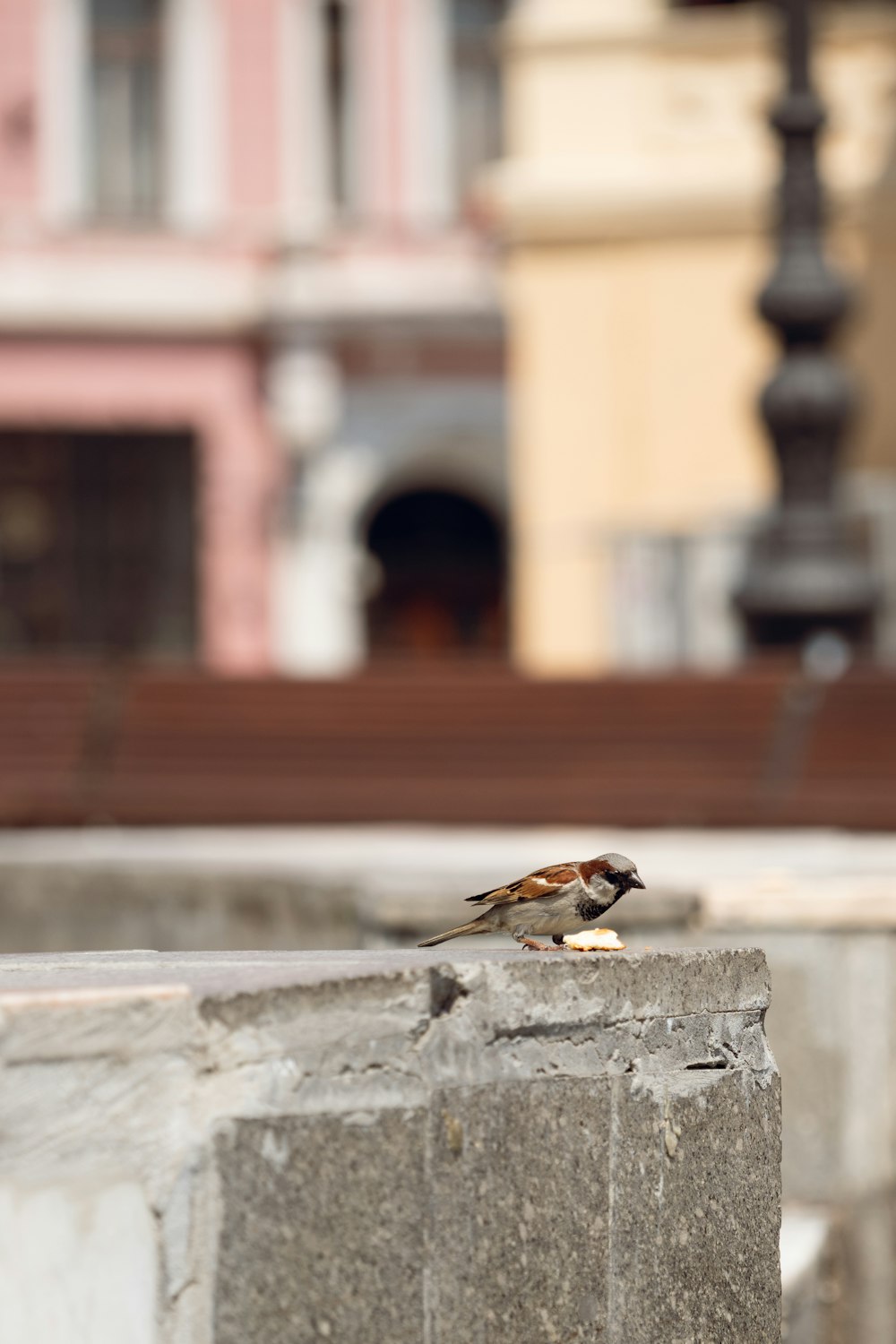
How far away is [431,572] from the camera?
24188mm

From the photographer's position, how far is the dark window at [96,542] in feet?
78.3

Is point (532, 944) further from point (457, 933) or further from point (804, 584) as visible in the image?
point (804, 584)

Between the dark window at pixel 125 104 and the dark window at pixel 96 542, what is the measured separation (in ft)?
7.12

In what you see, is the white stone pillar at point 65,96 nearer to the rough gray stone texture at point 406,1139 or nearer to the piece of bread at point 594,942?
the piece of bread at point 594,942

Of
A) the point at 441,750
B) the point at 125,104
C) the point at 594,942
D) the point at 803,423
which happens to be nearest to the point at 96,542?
the point at 125,104

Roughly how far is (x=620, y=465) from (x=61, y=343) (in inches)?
226

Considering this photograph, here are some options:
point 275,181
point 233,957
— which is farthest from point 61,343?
point 233,957

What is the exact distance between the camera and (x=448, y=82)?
919 inches

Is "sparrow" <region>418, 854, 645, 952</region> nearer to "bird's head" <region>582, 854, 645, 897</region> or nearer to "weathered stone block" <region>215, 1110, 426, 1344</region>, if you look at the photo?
"bird's head" <region>582, 854, 645, 897</region>

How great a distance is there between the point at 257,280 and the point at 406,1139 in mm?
19328

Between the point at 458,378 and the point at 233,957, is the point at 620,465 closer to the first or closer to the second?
the point at 458,378

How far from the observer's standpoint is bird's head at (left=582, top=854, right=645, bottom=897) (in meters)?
4.16

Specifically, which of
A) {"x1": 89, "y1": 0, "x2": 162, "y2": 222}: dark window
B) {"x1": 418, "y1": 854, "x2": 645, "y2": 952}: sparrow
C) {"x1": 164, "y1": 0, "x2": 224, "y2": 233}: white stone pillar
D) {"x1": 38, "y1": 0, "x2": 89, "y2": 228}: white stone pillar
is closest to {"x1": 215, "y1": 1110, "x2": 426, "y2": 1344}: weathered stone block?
{"x1": 418, "y1": 854, "x2": 645, "y2": 952}: sparrow

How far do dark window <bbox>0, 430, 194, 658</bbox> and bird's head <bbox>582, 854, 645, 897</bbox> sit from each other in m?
19.7
